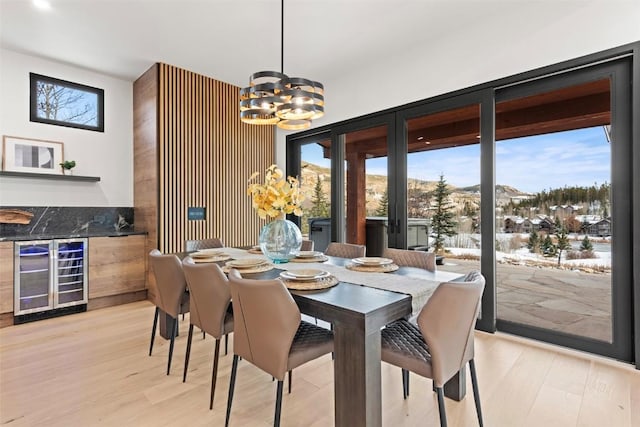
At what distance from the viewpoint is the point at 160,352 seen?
2.71 m

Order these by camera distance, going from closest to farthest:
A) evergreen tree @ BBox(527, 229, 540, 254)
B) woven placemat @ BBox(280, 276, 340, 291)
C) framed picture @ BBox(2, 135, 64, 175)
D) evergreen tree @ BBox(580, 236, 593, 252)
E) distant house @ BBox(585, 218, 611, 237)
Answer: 1. woven placemat @ BBox(280, 276, 340, 291)
2. distant house @ BBox(585, 218, 611, 237)
3. evergreen tree @ BBox(580, 236, 593, 252)
4. evergreen tree @ BBox(527, 229, 540, 254)
5. framed picture @ BBox(2, 135, 64, 175)

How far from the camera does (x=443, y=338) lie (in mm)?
1483

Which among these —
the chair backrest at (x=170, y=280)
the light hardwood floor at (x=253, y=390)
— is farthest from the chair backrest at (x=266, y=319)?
the chair backrest at (x=170, y=280)

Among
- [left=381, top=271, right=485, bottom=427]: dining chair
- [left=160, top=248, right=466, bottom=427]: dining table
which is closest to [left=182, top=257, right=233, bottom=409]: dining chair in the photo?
[left=160, top=248, right=466, bottom=427]: dining table

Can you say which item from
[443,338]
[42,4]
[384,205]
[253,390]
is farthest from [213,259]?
[42,4]

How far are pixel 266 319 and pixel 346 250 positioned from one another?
1.54 meters

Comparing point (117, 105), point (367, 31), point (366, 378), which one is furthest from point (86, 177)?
point (366, 378)

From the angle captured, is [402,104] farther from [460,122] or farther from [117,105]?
[117,105]

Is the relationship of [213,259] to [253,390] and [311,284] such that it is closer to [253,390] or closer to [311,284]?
[253,390]

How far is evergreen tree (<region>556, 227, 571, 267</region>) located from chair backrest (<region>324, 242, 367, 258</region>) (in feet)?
5.81

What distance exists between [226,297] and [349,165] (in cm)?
304

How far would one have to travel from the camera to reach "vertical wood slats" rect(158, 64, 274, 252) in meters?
4.14

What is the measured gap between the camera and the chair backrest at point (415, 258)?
234 cm

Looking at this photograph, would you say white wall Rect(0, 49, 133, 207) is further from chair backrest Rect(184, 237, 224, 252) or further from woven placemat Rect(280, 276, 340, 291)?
woven placemat Rect(280, 276, 340, 291)
